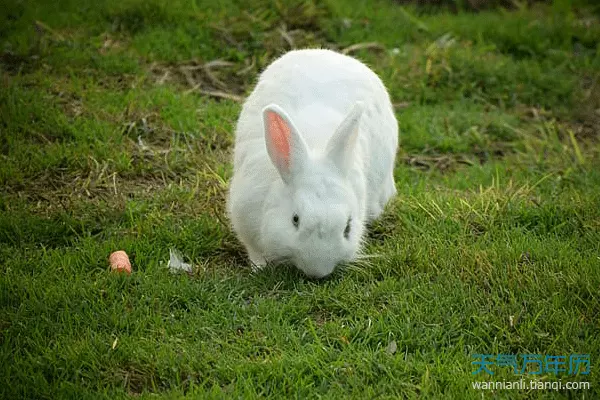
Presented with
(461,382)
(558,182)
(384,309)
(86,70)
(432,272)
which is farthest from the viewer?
(86,70)

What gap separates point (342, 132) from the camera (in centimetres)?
410

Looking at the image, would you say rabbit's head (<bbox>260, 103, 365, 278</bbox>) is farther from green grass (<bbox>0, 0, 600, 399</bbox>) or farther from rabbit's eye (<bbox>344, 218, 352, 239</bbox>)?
green grass (<bbox>0, 0, 600, 399</bbox>)

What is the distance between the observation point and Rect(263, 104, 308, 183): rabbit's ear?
4.04m

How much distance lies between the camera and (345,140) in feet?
13.5

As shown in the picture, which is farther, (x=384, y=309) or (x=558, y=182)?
(x=558, y=182)

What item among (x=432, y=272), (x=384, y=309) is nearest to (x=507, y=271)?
(x=432, y=272)

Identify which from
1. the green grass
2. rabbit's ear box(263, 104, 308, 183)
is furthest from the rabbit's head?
the green grass

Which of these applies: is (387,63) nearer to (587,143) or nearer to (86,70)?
(587,143)

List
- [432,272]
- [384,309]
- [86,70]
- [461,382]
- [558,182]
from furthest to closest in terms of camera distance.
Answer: [86,70] < [558,182] < [432,272] < [384,309] < [461,382]

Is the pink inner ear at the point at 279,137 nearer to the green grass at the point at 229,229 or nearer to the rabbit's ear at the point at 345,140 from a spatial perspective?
the rabbit's ear at the point at 345,140

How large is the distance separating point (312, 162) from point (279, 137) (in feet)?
0.65

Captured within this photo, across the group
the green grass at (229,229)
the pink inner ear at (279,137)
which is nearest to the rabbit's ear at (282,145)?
the pink inner ear at (279,137)

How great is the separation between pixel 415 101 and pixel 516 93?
897 millimetres

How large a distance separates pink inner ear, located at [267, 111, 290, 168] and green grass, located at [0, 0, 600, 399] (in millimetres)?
557
